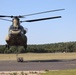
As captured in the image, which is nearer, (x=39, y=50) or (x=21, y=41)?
(x=21, y=41)

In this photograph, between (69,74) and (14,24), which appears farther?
(14,24)

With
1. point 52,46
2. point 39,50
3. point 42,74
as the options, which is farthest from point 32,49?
point 42,74

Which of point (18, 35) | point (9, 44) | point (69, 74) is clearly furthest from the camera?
point (9, 44)

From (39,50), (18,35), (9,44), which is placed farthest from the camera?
(39,50)

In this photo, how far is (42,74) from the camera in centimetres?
2152

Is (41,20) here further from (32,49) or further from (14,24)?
(32,49)

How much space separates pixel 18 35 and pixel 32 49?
88685 millimetres

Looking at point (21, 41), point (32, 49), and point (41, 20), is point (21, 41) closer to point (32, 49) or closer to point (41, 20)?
point (41, 20)

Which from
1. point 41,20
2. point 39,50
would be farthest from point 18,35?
point 39,50

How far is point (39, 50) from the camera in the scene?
135500 millimetres

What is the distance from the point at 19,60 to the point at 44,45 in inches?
4148

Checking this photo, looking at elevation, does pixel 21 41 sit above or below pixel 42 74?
above

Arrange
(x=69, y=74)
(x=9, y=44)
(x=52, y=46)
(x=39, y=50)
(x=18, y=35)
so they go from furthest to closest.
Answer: (x=52, y=46)
(x=39, y=50)
(x=9, y=44)
(x=18, y=35)
(x=69, y=74)

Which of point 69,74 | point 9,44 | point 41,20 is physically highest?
point 41,20
